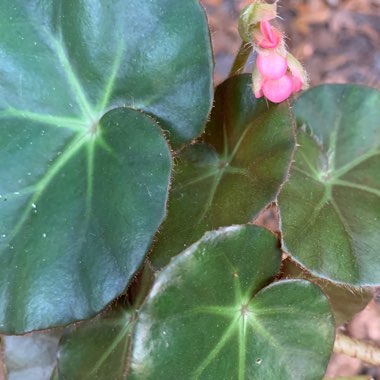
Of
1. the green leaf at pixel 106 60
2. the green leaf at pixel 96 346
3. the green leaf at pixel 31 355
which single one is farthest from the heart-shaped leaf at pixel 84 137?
the green leaf at pixel 31 355

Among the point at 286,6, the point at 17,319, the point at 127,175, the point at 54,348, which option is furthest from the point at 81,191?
the point at 286,6

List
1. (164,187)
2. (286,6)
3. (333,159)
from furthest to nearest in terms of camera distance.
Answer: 1. (286,6)
2. (333,159)
3. (164,187)

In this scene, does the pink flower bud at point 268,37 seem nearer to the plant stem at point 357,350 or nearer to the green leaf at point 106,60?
the green leaf at point 106,60

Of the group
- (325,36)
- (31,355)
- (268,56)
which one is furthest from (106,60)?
(325,36)

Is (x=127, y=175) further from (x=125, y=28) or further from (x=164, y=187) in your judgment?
(x=125, y=28)

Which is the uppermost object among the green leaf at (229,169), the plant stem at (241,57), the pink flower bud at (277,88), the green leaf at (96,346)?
the pink flower bud at (277,88)
